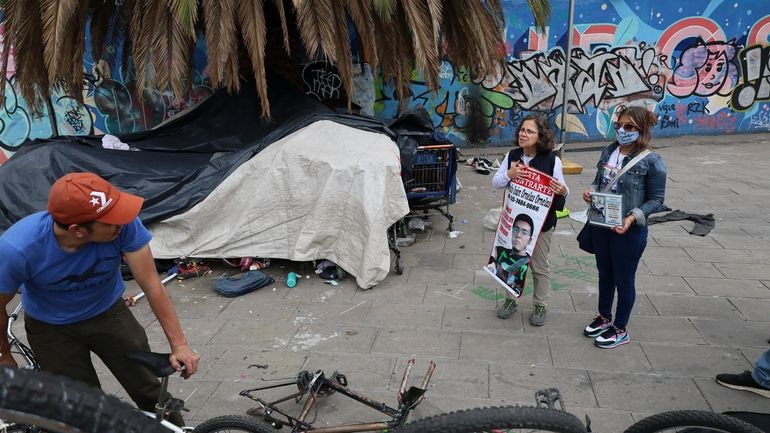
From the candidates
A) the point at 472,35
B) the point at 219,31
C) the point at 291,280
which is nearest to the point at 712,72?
the point at 472,35

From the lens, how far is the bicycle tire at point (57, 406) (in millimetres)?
964

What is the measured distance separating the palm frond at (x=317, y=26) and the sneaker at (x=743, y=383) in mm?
4966

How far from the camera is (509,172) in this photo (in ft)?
13.5

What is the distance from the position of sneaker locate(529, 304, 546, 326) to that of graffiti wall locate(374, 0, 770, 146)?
8596 millimetres

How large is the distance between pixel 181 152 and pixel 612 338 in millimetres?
5557

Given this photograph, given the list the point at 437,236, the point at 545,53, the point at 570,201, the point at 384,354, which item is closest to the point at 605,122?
the point at 545,53

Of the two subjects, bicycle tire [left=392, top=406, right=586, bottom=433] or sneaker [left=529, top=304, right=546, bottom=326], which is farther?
sneaker [left=529, top=304, right=546, bottom=326]

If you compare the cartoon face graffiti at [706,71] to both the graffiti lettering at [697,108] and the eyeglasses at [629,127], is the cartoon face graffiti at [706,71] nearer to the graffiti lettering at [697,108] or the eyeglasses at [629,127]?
the graffiti lettering at [697,108]

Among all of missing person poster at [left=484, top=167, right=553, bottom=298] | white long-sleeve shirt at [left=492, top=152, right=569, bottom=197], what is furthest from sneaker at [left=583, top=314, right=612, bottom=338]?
white long-sleeve shirt at [left=492, top=152, right=569, bottom=197]

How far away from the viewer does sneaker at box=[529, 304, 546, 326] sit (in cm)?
431

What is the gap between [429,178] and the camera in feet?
21.5

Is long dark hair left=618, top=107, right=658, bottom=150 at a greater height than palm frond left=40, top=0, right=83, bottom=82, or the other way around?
palm frond left=40, top=0, right=83, bottom=82

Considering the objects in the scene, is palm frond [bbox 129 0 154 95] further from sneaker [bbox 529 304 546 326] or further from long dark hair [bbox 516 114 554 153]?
sneaker [bbox 529 304 546 326]

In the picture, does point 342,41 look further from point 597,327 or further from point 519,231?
point 597,327
